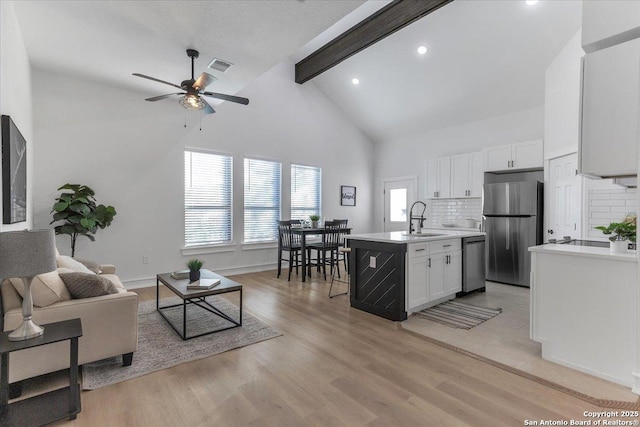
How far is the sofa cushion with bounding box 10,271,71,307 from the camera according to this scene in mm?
2043

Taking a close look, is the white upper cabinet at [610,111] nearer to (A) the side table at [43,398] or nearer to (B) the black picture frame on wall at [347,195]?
(A) the side table at [43,398]

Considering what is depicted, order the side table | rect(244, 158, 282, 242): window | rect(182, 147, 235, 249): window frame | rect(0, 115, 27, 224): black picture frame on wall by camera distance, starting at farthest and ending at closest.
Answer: rect(244, 158, 282, 242): window → rect(182, 147, 235, 249): window frame → rect(0, 115, 27, 224): black picture frame on wall → the side table

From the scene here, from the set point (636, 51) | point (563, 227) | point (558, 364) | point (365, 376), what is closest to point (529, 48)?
point (563, 227)

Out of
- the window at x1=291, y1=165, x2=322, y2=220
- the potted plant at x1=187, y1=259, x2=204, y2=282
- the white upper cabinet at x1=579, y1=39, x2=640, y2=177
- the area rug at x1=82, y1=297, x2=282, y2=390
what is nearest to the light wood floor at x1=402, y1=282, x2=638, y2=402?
the white upper cabinet at x1=579, y1=39, x2=640, y2=177

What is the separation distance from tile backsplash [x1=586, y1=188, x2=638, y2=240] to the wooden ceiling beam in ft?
10.5

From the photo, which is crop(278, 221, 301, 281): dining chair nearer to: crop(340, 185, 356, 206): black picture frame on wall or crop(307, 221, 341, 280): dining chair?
crop(307, 221, 341, 280): dining chair

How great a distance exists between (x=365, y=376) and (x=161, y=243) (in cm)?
413

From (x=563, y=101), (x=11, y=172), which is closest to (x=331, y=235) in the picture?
(x=563, y=101)

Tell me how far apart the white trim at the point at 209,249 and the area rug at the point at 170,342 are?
1506mm

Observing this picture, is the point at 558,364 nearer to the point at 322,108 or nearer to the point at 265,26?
the point at 265,26

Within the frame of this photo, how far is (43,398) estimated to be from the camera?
1.93 m

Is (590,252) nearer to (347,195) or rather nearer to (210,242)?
(210,242)

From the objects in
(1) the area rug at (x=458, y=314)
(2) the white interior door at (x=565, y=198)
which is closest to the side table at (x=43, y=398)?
(1) the area rug at (x=458, y=314)

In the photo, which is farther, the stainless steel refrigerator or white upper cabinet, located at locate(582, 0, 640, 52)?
the stainless steel refrigerator
